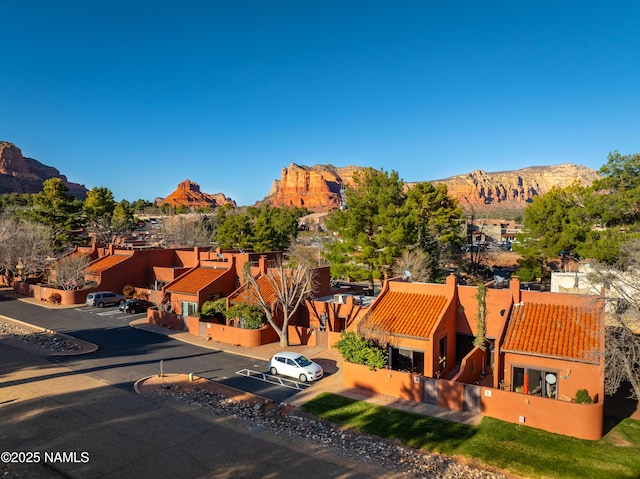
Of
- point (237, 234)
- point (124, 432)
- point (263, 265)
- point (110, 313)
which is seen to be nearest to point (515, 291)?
point (263, 265)

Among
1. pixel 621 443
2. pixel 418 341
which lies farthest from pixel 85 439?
pixel 621 443

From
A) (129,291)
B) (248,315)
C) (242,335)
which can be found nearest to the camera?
(242,335)

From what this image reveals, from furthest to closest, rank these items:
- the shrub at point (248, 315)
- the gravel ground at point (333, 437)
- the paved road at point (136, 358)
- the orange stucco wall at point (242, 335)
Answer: the shrub at point (248, 315) < the orange stucco wall at point (242, 335) < the paved road at point (136, 358) < the gravel ground at point (333, 437)

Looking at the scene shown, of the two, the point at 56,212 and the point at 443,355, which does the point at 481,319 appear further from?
the point at 56,212

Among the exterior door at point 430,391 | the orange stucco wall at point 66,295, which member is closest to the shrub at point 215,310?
the orange stucco wall at point 66,295

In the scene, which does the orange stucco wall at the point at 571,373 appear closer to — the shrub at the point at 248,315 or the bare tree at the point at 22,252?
the shrub at the point at 248,315

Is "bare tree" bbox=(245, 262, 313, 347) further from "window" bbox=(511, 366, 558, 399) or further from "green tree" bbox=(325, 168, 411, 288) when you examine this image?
"window" bbox=(511, 366, 558, 399)

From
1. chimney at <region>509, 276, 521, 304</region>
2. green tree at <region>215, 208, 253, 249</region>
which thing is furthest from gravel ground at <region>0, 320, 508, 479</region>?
green tree at <region>215, 208, 253, 249</region>

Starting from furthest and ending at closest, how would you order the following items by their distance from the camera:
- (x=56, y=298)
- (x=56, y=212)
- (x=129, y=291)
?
(x=56, y=212) < (x=129, y=291) < (x=56, y=298)
